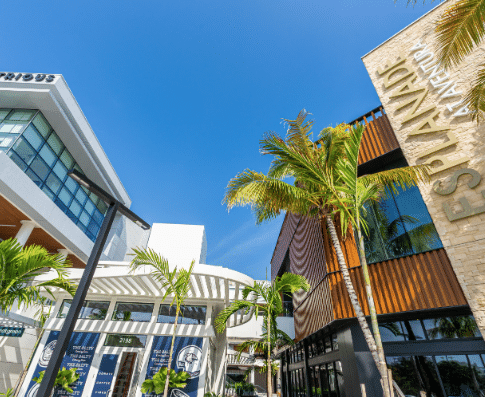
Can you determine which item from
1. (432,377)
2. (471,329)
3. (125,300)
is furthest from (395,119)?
(125,300)

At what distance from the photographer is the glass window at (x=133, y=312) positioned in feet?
37.1

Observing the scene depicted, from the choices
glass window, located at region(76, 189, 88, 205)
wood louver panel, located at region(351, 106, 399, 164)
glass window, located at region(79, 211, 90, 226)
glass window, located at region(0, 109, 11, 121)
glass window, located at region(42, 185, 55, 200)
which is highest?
glass window, located at region(0, 109, 11, 121)

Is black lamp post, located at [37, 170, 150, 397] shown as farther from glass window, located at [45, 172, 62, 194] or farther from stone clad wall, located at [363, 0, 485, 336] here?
glass window, located at [45, 172, 62, 194]

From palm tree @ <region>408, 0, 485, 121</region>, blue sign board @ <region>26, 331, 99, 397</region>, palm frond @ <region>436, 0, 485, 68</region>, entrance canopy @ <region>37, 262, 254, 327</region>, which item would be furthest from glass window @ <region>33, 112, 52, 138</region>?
palm frond @ <region>436, 0, 485, 68</region>

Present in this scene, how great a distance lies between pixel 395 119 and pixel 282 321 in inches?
437

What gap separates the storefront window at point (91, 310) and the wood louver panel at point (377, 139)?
12232 mm

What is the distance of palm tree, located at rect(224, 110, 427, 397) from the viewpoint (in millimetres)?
5383

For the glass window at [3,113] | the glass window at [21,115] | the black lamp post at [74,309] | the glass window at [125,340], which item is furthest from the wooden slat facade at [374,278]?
the glass window at [3,113]

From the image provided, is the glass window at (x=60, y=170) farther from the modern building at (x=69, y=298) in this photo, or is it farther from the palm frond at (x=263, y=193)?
the palm frond at (x=263, y=193)

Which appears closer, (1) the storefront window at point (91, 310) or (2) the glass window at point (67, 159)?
(1) the storefront window at point (91, 310)

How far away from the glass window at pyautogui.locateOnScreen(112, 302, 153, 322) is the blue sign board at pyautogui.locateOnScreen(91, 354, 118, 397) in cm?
143

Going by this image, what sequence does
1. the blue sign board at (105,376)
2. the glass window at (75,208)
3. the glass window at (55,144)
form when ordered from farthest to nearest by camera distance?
the glass window at (75,208) < the glass window at (55,144) < the blue sign board at (105,376)

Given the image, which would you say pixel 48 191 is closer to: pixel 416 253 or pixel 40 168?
pixel 40 168

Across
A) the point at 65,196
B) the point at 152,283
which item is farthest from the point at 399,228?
the point at 65,196
